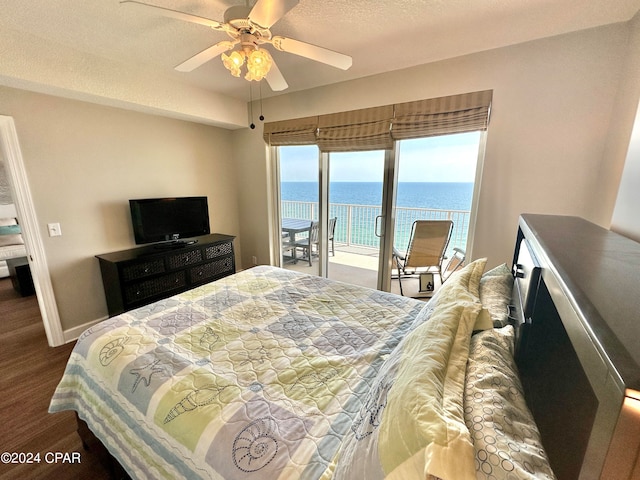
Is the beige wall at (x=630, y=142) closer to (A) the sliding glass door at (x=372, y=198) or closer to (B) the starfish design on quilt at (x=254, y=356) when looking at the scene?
(A) the sliding glass door at (x=372, y=198)

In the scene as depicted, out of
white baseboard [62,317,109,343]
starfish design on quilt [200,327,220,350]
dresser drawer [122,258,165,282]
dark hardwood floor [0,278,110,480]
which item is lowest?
dark hardwood floor [0,278,110,480]

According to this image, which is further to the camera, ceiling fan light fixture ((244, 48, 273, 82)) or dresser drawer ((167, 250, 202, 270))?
dresser drawer ((167, 250, 202, 270))

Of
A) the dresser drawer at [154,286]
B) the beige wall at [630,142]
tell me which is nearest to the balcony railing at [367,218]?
the beige wall at [630,142]

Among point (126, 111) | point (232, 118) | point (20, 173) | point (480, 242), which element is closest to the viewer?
point (20, 173)

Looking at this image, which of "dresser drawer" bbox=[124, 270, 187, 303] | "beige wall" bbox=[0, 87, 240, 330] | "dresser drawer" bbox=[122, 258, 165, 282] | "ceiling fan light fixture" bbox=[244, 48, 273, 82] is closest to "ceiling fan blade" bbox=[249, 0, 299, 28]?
"ceiling fan light fixture" bbox=[244, 48, 273, 82]

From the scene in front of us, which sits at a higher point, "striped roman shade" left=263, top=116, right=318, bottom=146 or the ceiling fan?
the ceiling fan

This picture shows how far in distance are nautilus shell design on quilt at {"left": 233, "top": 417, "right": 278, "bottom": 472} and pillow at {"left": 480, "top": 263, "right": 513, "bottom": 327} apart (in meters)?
0.91

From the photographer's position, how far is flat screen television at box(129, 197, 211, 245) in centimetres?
288

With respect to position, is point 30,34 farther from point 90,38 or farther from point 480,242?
point 480,242

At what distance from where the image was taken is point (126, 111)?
9.18 feet

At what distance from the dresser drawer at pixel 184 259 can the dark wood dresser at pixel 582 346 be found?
3018 millimetres

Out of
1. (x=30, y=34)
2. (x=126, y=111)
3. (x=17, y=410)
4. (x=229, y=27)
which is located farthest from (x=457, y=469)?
(x=126, y=111)

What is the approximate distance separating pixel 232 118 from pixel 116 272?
7.20ft

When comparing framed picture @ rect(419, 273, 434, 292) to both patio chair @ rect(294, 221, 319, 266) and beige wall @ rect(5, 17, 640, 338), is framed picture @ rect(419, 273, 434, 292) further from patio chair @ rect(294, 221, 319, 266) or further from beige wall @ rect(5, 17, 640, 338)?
patio chair @ rect(294, 221, 319, 266)
